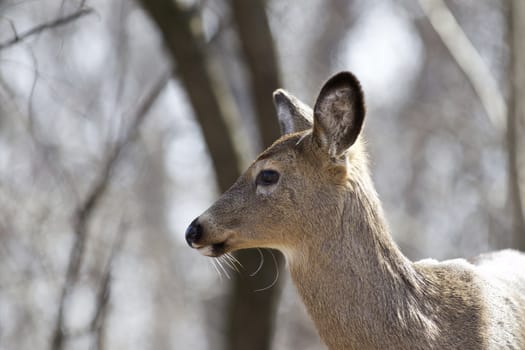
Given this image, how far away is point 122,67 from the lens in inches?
408

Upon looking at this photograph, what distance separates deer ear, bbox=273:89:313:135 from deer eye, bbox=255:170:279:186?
724 millimetres

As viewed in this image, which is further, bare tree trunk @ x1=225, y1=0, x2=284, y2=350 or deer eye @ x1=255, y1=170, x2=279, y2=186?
bare tree trunk @ x1=225, y1=0, x2=284, y2=350

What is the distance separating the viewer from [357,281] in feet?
18.3

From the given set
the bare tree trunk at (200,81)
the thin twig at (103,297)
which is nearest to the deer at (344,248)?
the thin twig at (103,297)

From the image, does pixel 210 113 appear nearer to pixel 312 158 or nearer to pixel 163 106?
pixel 312 158

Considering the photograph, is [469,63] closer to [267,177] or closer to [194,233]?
[267,177]

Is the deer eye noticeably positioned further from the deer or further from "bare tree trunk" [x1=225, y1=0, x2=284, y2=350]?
"bare tree trunk" [x1=225, y1=0, x2=284, y2=350]

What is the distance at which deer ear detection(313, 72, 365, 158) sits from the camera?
5.43 meters

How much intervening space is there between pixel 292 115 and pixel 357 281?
1.40 m

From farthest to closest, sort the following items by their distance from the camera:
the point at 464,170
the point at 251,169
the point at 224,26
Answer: the point at 464,170, the point at 224,26, the point at 251,169

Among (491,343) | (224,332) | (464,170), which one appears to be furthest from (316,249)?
(464,170)

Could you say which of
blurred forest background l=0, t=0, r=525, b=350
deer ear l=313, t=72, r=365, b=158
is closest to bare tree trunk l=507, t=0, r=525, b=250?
blurred forest background l=0, t=0, r=525, b=350

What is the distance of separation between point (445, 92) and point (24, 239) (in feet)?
44.2

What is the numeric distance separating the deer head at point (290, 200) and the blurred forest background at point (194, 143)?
1.52 meters
